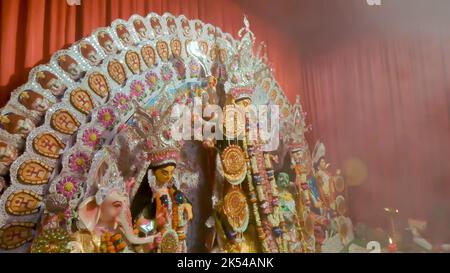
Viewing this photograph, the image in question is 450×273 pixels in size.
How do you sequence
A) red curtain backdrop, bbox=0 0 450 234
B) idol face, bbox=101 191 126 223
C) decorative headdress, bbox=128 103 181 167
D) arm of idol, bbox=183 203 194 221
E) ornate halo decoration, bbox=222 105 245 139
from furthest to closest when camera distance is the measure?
red curtain backdrop, bbox=0 0 450 234 < ornate halo decoration, bbox=222 105 245 139 < arm of idol, bbox=183 203 194 221 < decorative headdress, bbox=128 103 181 167 < idol face, bbox=101 191 126 223

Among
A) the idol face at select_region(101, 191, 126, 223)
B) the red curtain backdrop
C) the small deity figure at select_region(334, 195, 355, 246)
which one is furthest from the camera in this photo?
the red curtain backdrop

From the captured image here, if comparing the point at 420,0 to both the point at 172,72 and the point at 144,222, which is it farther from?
the point at 144,222

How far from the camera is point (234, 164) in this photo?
2.41 meters

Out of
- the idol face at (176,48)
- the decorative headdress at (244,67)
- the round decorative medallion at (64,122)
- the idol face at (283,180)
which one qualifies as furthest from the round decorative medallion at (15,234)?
the idol face at (283,180)

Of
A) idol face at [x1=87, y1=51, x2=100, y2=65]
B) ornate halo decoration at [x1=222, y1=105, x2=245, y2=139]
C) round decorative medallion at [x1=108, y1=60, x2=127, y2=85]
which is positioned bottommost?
ornate halo decoration at [x1=222, y1=105, x2=245, y2=139]

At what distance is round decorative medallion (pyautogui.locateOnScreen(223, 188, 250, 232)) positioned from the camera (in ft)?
7.58

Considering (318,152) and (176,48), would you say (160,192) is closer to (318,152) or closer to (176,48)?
(176,48)

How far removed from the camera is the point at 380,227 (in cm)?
313

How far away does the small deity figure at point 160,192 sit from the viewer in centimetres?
201

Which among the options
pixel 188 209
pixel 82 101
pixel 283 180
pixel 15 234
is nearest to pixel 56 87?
pixel 82 101

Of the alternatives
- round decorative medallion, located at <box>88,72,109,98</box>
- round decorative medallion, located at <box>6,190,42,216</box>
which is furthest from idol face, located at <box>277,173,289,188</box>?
round decorative medallion, located at <box>6,190,42,216</box>

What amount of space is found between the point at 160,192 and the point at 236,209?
0.49m

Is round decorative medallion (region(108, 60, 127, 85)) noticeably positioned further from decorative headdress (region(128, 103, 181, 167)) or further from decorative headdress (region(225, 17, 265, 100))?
decorative headdress (region(225, 17, 265, 100))

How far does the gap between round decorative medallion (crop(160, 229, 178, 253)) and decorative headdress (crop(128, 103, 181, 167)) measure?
12.6 inches
